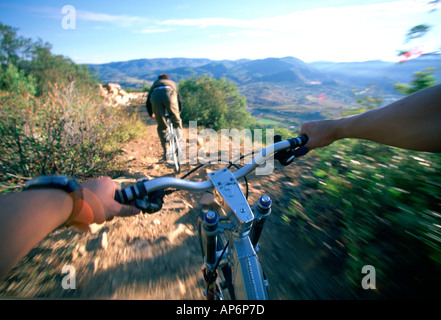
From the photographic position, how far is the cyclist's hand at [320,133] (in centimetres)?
142

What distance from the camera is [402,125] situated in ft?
3.98

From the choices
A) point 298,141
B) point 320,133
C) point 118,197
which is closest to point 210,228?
point 118,197

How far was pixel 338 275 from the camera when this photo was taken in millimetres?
1990

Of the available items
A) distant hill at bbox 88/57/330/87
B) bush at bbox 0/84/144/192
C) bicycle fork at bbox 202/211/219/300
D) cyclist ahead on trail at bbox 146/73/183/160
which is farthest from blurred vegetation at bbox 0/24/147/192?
distant hill at bbox 88/57/330/87

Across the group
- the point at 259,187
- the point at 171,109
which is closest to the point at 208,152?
→ the point at 171,109

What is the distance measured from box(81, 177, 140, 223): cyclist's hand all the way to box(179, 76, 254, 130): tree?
37.4ft

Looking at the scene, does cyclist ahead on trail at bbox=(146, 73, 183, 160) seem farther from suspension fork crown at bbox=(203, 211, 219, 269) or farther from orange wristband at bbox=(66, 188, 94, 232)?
orange wristband at bbox=(66, 188, 94, 232)

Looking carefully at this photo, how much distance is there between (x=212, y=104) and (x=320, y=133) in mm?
12802

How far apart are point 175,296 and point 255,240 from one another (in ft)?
3.77

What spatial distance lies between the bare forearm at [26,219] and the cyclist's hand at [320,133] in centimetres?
156

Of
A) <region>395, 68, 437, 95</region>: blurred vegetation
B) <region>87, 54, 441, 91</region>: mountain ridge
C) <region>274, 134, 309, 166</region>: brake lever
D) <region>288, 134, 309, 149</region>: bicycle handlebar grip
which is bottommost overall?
<region>274, 134, 309, 166</region>: brake lever

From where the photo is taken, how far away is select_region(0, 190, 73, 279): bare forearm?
A: 2.02ft

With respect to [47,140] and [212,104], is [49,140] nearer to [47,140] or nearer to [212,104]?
[47,140]
